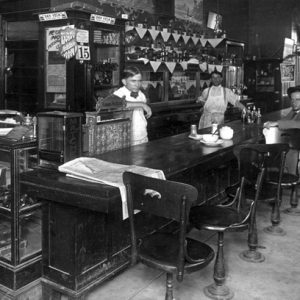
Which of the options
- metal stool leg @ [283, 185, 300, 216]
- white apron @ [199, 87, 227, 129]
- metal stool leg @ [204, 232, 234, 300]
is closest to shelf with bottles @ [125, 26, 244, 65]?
white apron @ [199, 87, 227, 129]

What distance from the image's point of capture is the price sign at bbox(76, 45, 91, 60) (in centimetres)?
493

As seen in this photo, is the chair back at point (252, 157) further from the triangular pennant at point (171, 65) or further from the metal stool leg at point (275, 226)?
the triangular pennant at point (171, 65)

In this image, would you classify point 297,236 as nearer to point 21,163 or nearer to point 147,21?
point 21,163

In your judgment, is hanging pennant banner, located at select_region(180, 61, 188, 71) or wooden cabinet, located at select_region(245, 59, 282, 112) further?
wooden cabinet, located at select_region(245, 59, 282, 112)

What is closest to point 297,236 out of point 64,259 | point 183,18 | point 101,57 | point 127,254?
point 127,254

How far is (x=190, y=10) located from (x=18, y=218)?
20.6 ft

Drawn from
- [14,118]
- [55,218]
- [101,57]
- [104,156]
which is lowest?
[55,218]

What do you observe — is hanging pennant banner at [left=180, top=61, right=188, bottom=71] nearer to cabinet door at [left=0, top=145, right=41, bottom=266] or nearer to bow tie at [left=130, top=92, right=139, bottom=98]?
bow tie at [left=130, top=92, right=139, bottom=98]

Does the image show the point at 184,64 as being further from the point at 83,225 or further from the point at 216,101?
the point at 83,225

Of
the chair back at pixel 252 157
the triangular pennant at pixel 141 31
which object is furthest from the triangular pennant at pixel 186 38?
the chair back at pixel 252 157

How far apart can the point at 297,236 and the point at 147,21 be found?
416cm

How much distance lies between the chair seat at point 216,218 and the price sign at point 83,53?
2789mm

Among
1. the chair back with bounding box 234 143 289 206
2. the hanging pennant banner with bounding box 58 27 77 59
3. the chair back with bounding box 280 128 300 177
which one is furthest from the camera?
the hanging pennant banner with bounding box 58 27 77 59

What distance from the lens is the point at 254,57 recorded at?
33.1 ft
